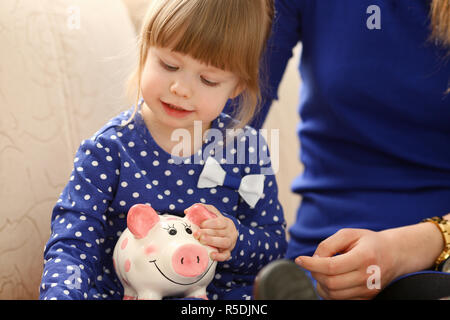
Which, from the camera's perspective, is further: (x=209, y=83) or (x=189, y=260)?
(x=209, y=83)

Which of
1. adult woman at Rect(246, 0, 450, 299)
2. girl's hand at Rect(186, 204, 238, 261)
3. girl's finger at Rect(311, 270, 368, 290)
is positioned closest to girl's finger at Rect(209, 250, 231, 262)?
girl's hand at Rect(186, 204, 238, 261)

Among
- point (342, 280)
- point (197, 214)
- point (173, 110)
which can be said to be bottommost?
point (342, 280)

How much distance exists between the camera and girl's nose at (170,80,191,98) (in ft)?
2.23

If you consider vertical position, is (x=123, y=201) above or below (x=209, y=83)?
below

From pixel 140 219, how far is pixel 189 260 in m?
0.07

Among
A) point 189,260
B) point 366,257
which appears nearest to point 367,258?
point 366,257

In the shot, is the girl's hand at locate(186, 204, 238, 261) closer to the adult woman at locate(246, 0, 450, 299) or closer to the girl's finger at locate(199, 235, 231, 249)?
the girl's finger at locate(199, 235, 231, 249)

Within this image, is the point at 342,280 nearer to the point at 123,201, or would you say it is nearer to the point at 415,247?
the point at 415,247

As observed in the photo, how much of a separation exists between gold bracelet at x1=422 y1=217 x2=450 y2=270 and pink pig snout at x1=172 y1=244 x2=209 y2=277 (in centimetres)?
35

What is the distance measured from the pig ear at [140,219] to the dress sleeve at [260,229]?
0.48ft

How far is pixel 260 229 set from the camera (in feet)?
2.62

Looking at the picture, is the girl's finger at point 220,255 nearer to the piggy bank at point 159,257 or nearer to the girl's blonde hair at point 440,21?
the piggy bank at point 159,257
